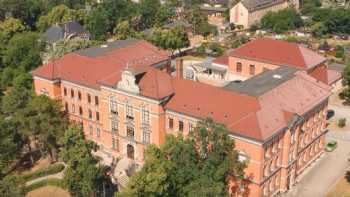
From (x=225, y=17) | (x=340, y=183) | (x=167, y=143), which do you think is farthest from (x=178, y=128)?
(x=225, y=17)

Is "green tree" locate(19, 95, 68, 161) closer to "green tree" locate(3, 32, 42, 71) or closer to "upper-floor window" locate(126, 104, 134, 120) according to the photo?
"upper-floor window" locate(126, 104, 134, 120)

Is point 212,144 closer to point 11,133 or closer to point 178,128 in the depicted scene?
point 178,128

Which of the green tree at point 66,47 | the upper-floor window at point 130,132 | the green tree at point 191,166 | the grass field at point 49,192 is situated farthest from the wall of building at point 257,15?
the green tree at point 191,166

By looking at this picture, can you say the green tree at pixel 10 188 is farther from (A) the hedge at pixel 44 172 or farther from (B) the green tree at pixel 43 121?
(B) the green tree at pixel 43 121

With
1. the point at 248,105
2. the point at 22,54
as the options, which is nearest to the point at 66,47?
the point at 22,54

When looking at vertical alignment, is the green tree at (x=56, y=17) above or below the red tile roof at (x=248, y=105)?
above

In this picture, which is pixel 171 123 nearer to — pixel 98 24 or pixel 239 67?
pixel 239 67
